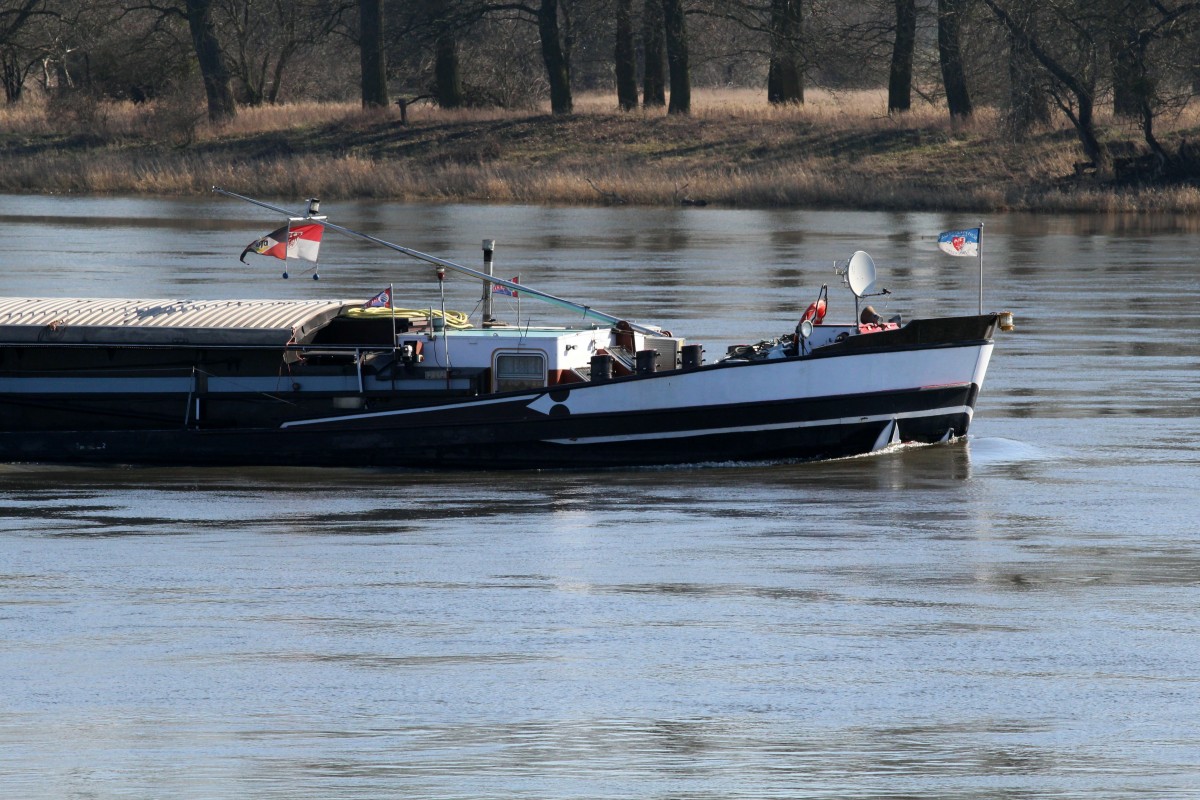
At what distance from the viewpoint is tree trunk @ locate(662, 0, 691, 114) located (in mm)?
73375

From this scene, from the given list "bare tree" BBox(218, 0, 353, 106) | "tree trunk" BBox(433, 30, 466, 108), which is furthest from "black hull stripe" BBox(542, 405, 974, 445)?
"bare tree" BBox(218, 0, 353, 106)

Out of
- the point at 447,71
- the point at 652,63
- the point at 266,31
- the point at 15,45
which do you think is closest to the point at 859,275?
the point at 652,63

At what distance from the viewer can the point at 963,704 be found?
40.2ft

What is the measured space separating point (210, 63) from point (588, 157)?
Answer: 1918 centimetres

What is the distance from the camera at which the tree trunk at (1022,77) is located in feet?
209

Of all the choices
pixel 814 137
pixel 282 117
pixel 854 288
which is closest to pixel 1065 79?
pixel 814 137

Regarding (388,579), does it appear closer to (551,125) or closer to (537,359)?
(537,359)

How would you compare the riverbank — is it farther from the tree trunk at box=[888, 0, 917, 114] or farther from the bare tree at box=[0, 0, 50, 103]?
the bare tree at box=[0, 0, 50, 103]

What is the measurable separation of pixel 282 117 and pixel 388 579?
208 ft

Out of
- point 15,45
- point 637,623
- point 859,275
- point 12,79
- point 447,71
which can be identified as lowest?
point 637,623

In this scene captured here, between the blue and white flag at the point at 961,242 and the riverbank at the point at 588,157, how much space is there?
37409 mm

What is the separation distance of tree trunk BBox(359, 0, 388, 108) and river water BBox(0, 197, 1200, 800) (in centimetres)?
5325

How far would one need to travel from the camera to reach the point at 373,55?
77.7 metres

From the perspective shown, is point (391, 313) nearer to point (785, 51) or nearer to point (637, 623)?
point (637, 623)
